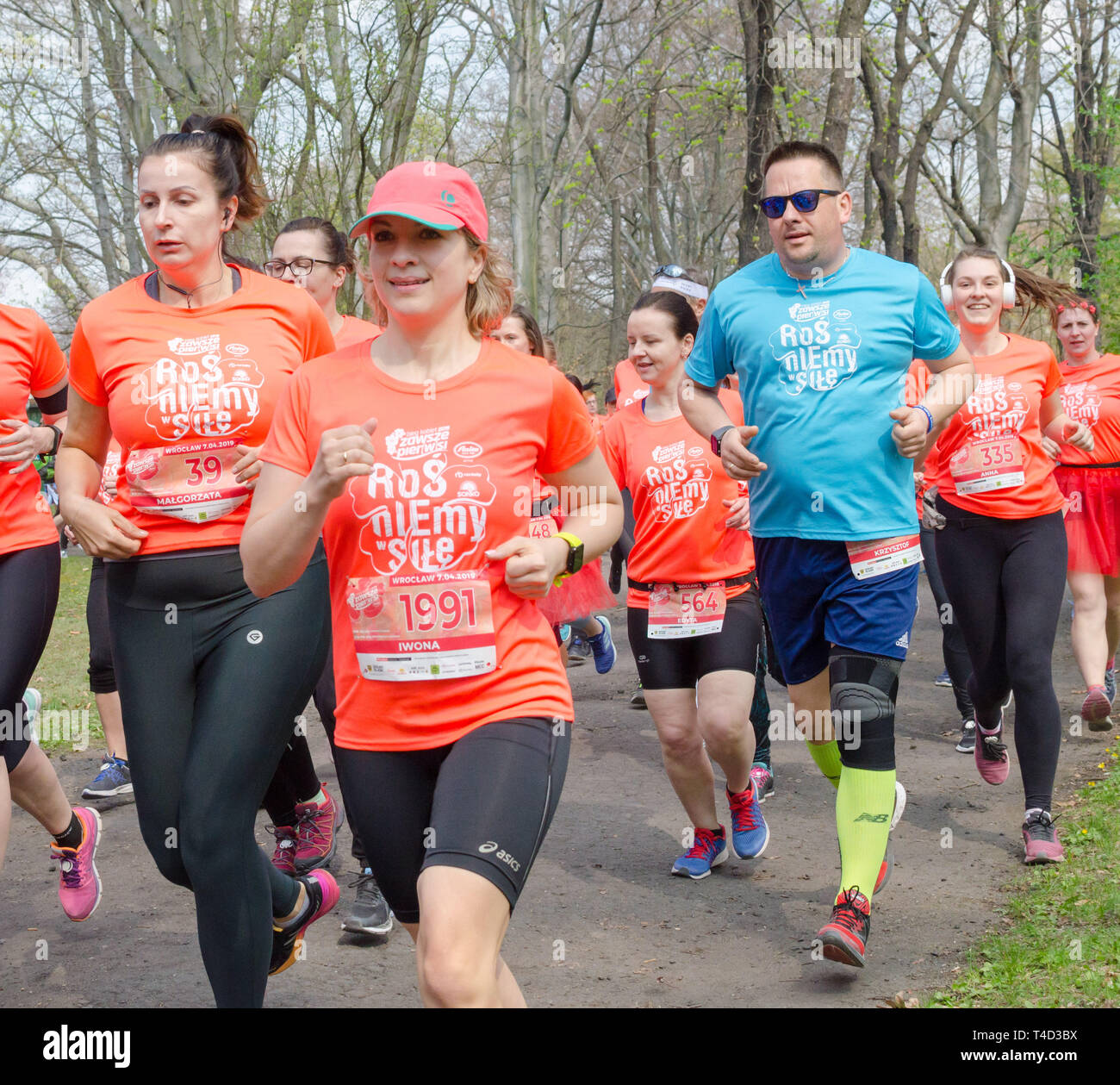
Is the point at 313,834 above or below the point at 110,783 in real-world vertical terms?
above

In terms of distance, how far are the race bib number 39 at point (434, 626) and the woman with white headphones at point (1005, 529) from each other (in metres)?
3.41

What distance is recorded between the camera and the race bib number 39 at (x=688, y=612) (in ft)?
18.2

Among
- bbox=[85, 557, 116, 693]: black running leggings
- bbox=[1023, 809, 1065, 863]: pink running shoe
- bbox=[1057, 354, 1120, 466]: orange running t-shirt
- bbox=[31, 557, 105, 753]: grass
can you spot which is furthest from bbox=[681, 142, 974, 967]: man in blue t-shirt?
bbox=[31, 557, 105, 753]: grass

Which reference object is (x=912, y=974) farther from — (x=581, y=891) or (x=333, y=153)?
(x=333, y=153)

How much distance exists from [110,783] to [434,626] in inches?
178

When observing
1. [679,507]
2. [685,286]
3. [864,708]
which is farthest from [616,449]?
[864,708]

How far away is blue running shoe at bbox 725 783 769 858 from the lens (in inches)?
227

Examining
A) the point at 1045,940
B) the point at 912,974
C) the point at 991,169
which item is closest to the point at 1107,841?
the point at 1045,940

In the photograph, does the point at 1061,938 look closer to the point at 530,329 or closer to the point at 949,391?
the point at 949,391

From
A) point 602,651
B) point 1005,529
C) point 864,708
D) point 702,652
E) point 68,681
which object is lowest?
point 68,681

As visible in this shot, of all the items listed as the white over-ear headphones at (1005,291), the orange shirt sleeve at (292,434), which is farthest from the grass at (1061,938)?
the orange shirt sleeve at (292,434)

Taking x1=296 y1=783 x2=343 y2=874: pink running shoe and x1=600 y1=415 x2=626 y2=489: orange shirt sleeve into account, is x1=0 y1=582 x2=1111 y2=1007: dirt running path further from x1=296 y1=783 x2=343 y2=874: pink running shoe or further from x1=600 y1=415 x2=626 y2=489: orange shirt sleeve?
x1=600 y1=415 x2=626 y2=489: orange shirt sleeve

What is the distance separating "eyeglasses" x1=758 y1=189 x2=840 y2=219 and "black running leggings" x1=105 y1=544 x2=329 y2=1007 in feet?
6.72

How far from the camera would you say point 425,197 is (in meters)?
3.04
